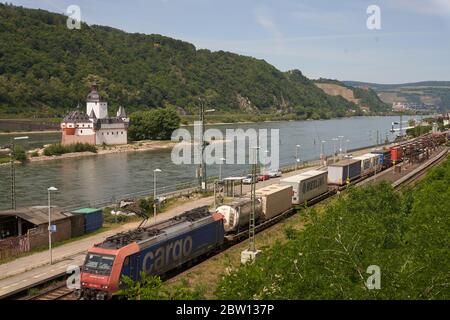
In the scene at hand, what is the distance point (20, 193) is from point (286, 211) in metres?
28.3

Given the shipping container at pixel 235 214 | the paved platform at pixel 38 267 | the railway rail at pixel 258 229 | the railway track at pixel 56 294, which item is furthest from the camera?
the shipping container at pixel 235 214

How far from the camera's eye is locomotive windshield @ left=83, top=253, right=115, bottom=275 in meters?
16.9

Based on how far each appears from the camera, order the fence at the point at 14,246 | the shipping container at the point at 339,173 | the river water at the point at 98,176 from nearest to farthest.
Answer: the fence at the point at 14,246 < the shipping container at the point at 339,173 < the river water at the point at 98,176

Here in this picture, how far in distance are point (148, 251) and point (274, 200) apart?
542 inches

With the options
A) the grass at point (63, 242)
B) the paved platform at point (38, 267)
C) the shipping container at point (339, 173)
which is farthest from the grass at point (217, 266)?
the shipping container at point (339, 173)

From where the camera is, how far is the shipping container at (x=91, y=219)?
29.5 m

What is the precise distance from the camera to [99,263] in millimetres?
17078

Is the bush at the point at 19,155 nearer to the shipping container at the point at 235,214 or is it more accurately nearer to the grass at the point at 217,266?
the grass at the point at 217,266

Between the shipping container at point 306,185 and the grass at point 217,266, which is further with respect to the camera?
the shipping container at point 306,185

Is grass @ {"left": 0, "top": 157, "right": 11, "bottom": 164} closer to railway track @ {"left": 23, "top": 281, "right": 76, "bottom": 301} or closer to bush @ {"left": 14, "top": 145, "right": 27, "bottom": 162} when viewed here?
bush @ {"left": 14, "top": 145, "right": 27, "bottom": 162}

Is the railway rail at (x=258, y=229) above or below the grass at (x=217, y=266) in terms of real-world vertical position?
above

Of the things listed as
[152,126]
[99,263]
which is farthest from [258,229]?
[152,126]
